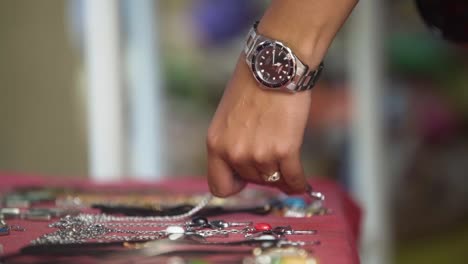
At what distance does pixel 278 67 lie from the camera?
0.78 metres

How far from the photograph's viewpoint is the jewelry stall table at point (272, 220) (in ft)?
2.24

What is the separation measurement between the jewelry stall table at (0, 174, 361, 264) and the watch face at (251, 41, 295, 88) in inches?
5.2

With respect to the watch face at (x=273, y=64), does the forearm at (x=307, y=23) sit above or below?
above

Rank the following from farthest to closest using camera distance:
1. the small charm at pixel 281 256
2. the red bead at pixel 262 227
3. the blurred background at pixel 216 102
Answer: the blurred background at pixel 216 102 → the red bead at pixel 262 227 → the small charm at pixel 281 256

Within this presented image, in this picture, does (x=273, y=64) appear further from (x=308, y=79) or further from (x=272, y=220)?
(x=272, y=220)

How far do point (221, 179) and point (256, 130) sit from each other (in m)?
0.08

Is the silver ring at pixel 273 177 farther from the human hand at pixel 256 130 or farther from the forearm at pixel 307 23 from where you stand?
the forearm at pixel 307 23

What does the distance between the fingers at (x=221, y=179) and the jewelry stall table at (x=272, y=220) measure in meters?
0.03

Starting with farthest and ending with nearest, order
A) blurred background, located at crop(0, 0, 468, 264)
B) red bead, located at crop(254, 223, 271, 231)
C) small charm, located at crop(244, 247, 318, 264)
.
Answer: blurred background, located at crop(0, 0, 468, 264) < red bead, located at crop(254, 223, 271, 231) < small charm, located at crop(244, 247, 318, 264)

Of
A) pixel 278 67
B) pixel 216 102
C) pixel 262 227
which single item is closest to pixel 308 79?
pixel 278 67

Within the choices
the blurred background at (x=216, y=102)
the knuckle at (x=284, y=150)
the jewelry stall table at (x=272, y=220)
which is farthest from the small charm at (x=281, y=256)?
the blurred background at (x=216, y=102)

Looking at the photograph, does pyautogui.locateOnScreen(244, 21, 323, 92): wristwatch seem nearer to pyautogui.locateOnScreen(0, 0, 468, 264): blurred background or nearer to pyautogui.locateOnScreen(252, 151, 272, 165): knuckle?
pyautogui.locateOnScreen(252, 151, 272, 165): knuckle

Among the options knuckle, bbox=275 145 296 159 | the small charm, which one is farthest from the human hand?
the small charm

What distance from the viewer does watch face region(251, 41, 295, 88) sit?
0.78 m
